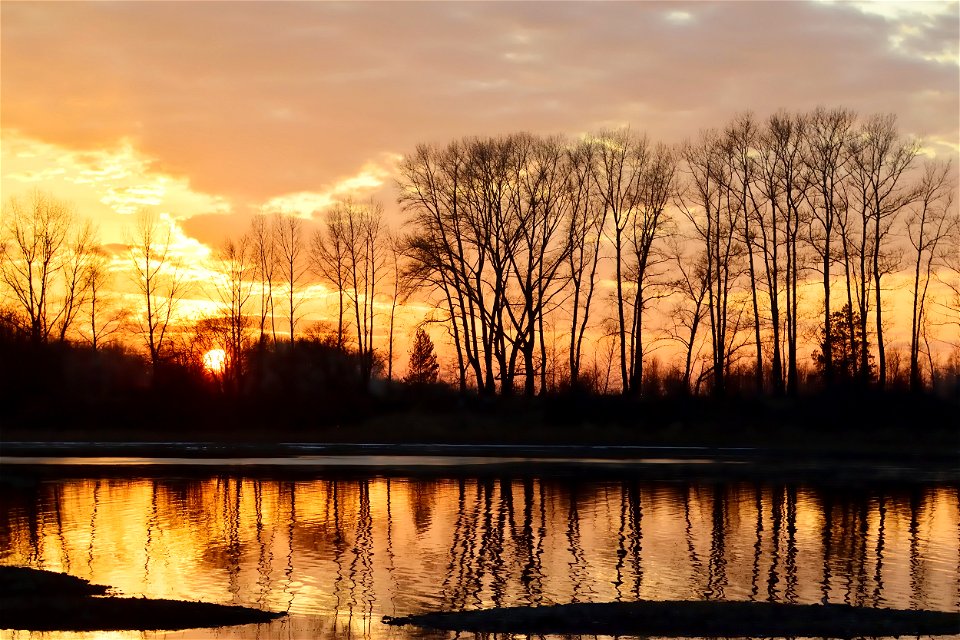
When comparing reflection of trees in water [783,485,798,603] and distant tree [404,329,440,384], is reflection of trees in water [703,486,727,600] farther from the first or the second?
distant tree [404,329,440,384]

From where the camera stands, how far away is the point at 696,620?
1638 centimetres

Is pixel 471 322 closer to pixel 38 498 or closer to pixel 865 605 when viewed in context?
pixel 38 498

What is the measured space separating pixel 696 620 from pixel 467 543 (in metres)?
9.25

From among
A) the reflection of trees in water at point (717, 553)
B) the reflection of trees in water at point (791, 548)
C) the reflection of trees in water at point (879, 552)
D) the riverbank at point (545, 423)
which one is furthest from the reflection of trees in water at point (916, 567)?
the riverbank at point (545, 423)

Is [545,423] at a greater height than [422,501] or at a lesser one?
greater

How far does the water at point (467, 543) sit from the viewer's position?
1878 cm

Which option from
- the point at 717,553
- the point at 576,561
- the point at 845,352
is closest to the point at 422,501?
the point at 576,561

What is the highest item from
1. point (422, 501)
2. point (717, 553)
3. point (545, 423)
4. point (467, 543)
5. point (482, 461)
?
point (545, 423)

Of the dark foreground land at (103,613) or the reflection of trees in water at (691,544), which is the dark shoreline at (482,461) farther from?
the dark foreground land at (103,613)

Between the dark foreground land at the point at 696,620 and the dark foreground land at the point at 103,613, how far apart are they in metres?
2.99

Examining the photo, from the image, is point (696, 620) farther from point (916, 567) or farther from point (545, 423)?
point (545, 423)

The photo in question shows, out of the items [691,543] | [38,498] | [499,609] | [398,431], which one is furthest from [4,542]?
[398,431]

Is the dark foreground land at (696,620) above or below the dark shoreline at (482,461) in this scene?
below

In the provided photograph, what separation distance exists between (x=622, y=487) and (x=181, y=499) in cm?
1554
